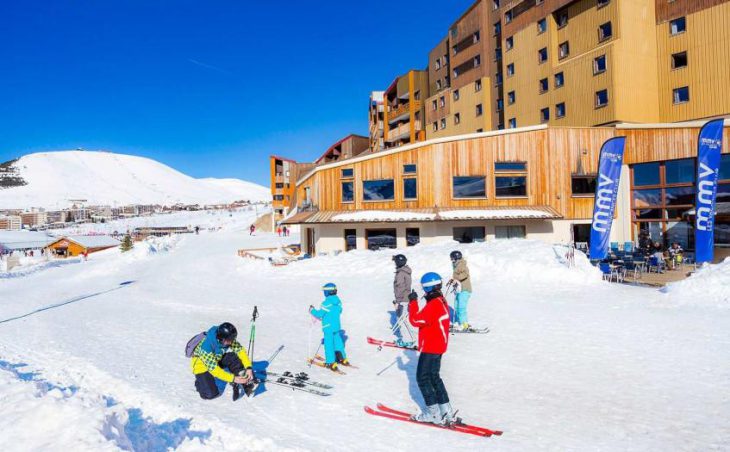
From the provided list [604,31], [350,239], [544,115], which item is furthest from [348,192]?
[604,31]

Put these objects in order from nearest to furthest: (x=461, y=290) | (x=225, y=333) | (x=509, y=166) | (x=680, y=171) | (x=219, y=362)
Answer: (x=225, y=333) < (x=219, y=362) < (x=461, y=290) < (x=680, y=171) < (x=509, y=166)

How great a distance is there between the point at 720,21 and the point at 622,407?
1233 inches

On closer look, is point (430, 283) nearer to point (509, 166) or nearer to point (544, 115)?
point (509, 166)

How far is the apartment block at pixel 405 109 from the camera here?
183 feet

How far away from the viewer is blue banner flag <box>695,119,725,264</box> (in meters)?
17.0

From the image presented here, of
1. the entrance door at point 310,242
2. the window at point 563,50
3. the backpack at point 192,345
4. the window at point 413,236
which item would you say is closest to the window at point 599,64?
the window at point 563,50

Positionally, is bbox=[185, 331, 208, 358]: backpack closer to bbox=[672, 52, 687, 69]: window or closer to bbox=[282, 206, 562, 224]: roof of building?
bbox=[282, 206, 562, 224]: roof of building

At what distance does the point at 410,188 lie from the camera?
2672cm

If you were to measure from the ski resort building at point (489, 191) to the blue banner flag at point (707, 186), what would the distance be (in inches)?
253

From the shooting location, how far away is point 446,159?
85.4 ft

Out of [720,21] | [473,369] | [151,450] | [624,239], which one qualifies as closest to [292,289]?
[473,369]

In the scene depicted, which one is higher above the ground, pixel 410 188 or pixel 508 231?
pixel 410 188

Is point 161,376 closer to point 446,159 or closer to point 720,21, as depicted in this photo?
point 446,159

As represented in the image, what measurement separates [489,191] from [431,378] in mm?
21912
